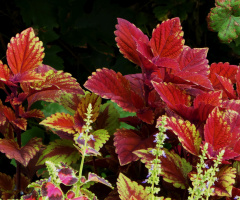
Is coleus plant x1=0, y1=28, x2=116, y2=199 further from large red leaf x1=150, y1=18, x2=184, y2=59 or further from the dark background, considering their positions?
the dark background

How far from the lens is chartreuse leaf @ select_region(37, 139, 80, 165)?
104cm

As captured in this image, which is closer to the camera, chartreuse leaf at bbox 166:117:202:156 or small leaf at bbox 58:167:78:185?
small leaf at bbox 58:167:78:185

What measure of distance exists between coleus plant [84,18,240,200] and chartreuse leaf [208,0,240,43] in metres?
0.50

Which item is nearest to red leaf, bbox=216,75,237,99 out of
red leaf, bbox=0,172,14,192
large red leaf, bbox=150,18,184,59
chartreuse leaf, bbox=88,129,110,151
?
large red leaf, bbox=150,18,184,59

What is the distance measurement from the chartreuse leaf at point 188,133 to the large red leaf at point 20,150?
0.34 m

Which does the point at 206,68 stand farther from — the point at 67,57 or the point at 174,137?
the point at 67,57

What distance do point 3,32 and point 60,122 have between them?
1021 mm

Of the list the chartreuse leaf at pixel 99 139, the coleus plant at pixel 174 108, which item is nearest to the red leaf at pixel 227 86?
the coleus plant at pixel 174 108

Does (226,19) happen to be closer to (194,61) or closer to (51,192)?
(194,61)

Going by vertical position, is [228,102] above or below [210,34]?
below

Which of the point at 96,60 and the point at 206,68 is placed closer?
the point at 206,68

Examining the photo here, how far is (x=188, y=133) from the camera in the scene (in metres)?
0.92

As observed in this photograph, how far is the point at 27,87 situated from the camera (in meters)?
1.08

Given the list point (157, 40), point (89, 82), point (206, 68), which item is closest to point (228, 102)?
point (206, 68)
